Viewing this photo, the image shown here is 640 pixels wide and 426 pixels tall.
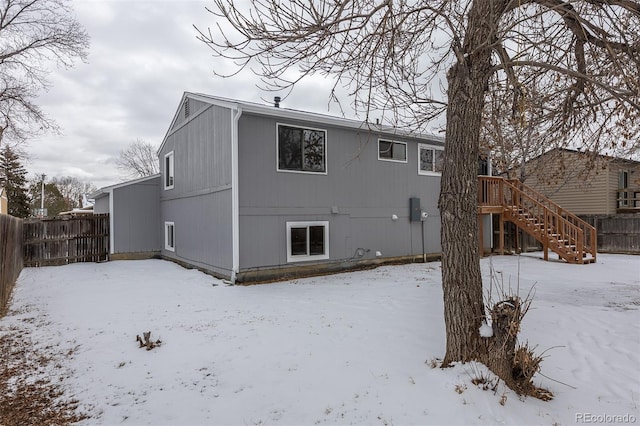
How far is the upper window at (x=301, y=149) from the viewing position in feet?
29.8

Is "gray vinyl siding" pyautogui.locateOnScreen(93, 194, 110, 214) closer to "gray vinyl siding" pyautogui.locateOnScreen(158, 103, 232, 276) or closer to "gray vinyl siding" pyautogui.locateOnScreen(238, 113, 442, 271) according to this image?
"gray vinyl siding" pyautogui.locateOnScreen(158, 103, 232, 276)

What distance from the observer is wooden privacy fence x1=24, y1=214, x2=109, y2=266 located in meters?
11.4

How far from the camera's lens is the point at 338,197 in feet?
32.8

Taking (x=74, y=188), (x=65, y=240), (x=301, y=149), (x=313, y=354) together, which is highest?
(x=74, y=188)

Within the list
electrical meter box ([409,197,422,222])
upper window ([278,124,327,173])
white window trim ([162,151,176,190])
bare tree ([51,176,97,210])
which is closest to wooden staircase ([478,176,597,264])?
electrical meter box ([409,197,422,222])

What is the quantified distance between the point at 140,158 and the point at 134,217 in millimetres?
26734

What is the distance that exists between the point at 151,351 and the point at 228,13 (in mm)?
3899

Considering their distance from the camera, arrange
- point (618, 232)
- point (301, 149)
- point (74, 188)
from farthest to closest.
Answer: point (74, 188) → point (618, 232) → point (301, 149)

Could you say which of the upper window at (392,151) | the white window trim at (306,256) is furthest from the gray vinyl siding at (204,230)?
the upper window at (392,151)

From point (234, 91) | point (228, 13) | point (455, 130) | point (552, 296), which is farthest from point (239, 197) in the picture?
point (552, 296)

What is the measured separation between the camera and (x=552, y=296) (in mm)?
6750

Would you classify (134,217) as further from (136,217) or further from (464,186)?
(464,186)

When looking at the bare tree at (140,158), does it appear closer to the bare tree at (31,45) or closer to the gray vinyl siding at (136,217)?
the bare tree at (31,45)

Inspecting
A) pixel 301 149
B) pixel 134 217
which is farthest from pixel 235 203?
pixel 134 217
